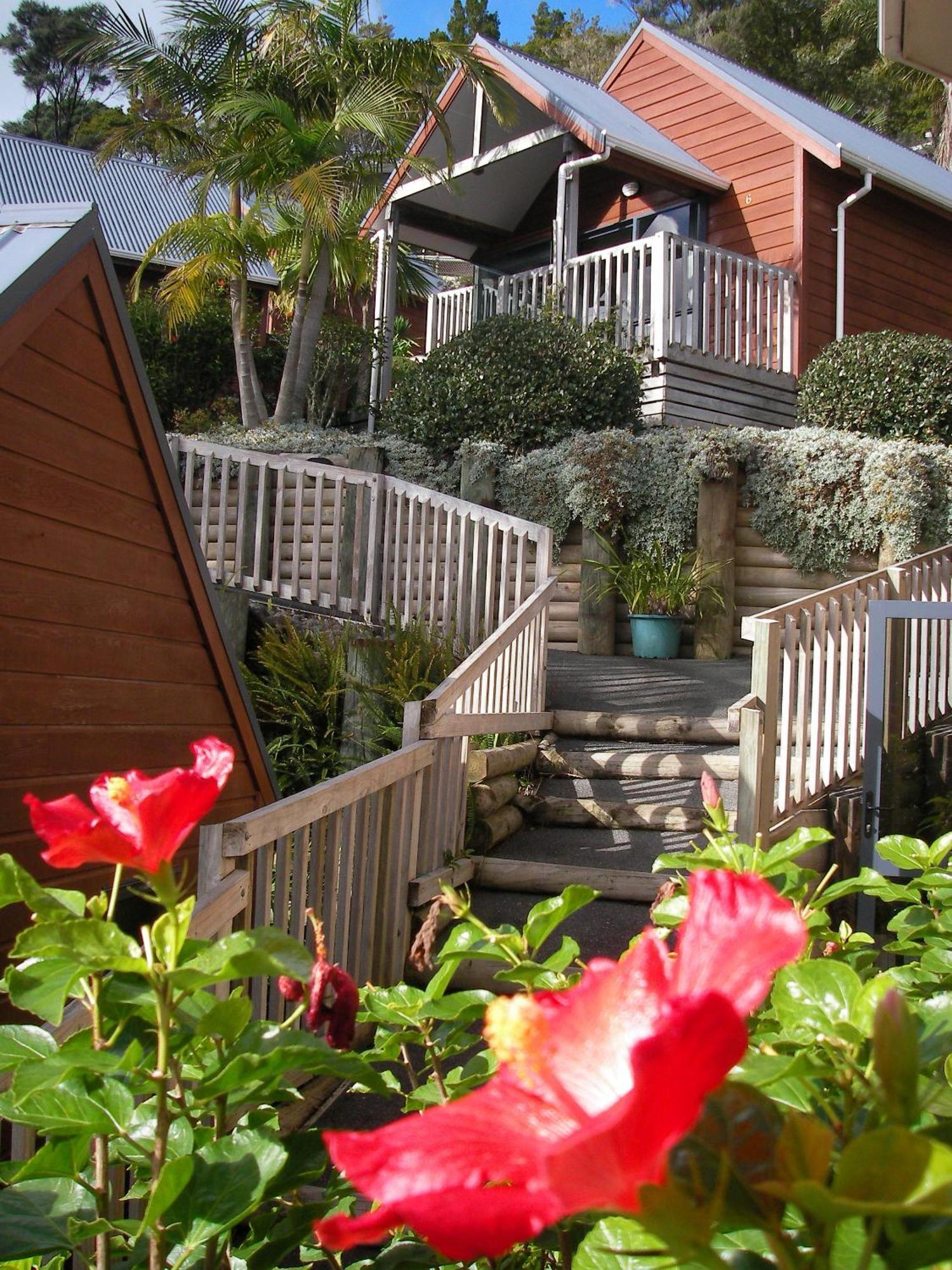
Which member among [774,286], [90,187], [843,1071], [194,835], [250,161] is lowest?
[194,835]

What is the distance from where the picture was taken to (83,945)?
74 centimetres

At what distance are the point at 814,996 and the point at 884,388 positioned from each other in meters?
11.6

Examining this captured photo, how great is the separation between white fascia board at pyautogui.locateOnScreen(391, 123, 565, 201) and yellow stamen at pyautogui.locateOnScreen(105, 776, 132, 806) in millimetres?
13619

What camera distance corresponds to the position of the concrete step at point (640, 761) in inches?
256

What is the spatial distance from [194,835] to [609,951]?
74.7 inches

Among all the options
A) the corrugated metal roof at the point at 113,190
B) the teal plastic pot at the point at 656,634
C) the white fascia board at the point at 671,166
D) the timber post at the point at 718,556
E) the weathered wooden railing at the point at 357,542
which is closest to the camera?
the weathered wooden railing at the point at 357,542

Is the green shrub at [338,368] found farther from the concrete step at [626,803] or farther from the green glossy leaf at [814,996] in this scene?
the green glossy leaf at [814,996]

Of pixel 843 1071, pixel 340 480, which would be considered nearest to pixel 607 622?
pixel 340 480

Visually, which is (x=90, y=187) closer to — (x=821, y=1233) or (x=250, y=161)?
(x=250, y=161)

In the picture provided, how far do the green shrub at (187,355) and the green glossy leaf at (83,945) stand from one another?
16422 mm

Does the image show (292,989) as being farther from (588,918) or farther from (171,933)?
(588,918)

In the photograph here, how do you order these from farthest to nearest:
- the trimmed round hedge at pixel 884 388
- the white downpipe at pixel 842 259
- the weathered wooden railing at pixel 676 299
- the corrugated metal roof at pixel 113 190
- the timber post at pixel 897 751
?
the corrugated metal roof at pixel 113 190 < the white downpipe at pixel 842 259 < the weathered wooden railing at pixel 676 299 < the trimmed round hedge at pixel 884 388 < the timber post at pixel 897 751

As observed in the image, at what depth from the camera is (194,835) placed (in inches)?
177

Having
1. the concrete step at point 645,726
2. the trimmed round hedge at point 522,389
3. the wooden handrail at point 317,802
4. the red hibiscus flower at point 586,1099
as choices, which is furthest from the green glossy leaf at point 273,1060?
the trimmed round hedge at point 522,389
